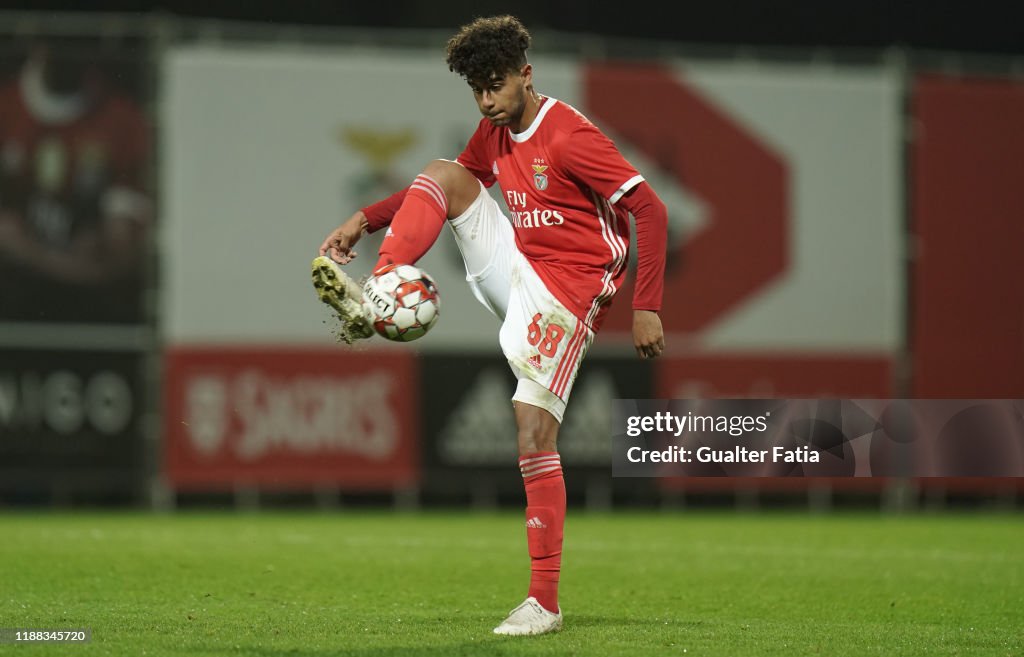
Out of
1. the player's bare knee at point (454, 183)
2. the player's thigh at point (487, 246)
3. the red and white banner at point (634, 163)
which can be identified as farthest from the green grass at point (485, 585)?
the red and white banner at point (634, 163)

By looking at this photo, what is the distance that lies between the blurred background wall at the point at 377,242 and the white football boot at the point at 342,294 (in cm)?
715

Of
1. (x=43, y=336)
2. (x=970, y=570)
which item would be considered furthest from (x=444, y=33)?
(x=970, y=570)

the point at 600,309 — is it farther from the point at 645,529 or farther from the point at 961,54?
the point at 961,54

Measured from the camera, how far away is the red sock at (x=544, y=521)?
5.73 metres

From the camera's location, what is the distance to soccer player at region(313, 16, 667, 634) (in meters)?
5.69

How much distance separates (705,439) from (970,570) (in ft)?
8.33

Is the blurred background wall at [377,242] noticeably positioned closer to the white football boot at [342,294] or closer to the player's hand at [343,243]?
the player's hand at [343,243]

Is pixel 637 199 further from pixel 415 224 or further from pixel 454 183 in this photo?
pixel 415 224

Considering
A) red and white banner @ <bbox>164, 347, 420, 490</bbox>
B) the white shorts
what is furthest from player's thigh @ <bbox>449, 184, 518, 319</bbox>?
red and white banner @ <bbox>164, 347, 420, 490</bbox>

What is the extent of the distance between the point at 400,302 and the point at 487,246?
81 cm

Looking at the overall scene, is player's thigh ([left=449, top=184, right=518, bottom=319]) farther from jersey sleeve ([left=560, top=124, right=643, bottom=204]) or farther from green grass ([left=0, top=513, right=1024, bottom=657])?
green grass ([left=0, top=513, right=1024, bottom=657])

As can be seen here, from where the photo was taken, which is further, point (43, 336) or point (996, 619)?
point (43, 336)

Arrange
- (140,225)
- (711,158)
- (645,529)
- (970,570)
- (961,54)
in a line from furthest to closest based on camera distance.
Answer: (961,54) → (711,158) → (140,225) → (645,529) → (970,570)

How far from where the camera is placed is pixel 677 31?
14406 millimetres
